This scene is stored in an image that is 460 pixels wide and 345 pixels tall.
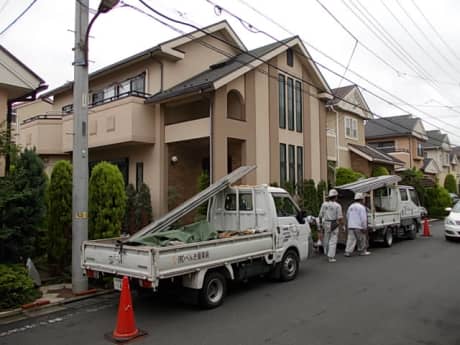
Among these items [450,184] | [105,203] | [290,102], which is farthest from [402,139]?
[105,203]

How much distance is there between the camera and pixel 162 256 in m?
6.14

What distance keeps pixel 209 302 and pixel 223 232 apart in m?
2.31

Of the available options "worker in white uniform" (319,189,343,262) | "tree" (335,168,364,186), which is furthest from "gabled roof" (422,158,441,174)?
"worker in white uniform" (319,189,343,262)

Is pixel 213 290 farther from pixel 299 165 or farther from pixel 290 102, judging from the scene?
pixel 290 102

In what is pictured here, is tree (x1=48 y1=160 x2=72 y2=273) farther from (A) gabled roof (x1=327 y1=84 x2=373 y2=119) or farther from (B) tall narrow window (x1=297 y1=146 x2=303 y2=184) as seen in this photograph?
(A) gabled roof (x1=327 y1=84 x2=373 y2=119)

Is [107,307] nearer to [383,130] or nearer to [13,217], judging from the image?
[13,217]

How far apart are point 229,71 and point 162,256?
10213mm

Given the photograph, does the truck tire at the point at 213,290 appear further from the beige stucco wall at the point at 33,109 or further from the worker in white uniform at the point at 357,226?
the beige stucco wall at the point at 33,109

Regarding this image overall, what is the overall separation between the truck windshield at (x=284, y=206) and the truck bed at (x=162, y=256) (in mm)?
1411

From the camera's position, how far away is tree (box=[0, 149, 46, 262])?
7.58 metres

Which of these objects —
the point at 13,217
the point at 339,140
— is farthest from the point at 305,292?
the point at 339,140

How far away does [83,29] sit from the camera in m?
8.30

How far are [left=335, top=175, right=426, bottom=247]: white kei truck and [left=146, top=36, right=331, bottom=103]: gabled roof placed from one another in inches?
222

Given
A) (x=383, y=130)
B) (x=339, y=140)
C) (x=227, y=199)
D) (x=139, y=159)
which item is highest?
(x=383, y=130)
